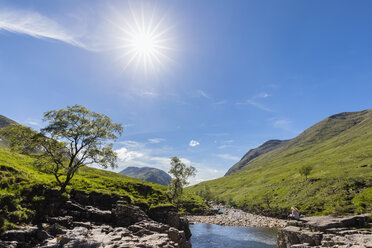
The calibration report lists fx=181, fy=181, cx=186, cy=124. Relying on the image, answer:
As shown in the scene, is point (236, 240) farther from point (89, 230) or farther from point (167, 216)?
point (89, 230)

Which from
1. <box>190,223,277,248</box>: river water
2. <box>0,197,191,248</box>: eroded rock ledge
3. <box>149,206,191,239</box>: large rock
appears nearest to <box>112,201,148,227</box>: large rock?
<box>0,197,191,248</box>: eroded rock ledge

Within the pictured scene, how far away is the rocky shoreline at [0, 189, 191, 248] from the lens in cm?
2048

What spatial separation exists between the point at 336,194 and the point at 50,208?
3832 inches

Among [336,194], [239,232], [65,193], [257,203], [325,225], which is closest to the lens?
[65,193]

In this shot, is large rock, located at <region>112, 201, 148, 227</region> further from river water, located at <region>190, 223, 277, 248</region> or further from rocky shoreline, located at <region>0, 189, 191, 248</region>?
river water, located at <region>190, 223, 277, 248</region>

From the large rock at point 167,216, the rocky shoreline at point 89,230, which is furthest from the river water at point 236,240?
the rocky shoreline at point 89,230

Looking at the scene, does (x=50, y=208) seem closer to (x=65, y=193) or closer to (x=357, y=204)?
(x=65, y=193)

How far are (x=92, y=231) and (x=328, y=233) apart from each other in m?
38.8

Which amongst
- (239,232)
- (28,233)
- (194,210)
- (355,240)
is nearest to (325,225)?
(355,240)

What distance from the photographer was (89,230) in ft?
85.5

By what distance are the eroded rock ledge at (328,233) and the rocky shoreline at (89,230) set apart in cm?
1992

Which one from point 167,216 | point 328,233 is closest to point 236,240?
point 167,216

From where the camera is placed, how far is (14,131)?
29.0 meters

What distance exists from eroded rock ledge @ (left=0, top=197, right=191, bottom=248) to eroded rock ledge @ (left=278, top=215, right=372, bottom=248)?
64.7 feet
